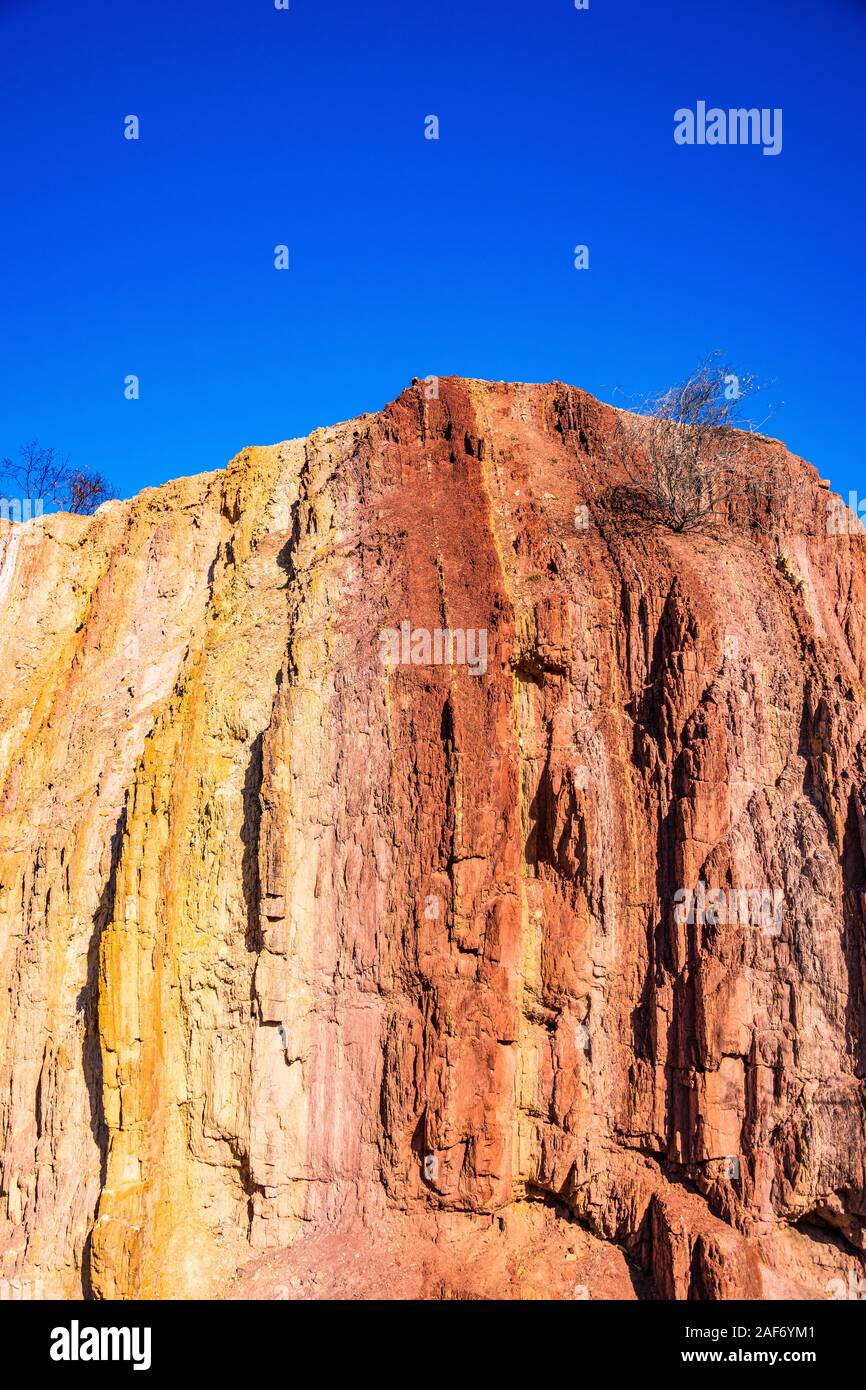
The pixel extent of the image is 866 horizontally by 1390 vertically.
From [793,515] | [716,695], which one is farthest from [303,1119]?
[793,515]

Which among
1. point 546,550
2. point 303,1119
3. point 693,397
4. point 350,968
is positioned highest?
point 693,397

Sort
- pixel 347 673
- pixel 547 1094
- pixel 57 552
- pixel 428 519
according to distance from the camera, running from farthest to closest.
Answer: pixel 57 552 < pixel 428 519 < pixel 347 673 < pixel 547 1094

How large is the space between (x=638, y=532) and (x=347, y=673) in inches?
191

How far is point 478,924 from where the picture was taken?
13.0m

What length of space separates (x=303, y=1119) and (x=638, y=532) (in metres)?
9.47

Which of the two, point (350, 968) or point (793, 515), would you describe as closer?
point (350, 968)

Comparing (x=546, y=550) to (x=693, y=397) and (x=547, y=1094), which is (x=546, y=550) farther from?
(x=547, y=1094)

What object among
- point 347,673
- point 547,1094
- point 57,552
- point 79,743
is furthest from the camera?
point 57,552

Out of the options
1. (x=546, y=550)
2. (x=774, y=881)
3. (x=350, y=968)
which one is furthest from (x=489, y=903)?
(x=546, y=550)

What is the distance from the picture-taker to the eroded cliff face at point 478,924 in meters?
12.5

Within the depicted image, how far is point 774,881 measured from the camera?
1295 centimetres

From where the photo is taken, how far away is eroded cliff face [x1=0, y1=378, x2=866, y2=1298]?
12.5 metres

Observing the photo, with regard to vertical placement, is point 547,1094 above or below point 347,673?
below

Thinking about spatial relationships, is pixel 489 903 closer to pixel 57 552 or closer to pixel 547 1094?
pixel 547 1094
